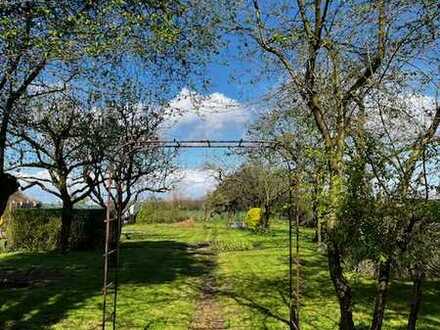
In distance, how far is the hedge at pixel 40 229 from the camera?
26.6m

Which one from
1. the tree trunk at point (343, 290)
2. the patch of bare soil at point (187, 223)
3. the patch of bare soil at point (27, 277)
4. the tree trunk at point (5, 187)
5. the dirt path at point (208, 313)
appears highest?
the tree trunk at point (5, 187)

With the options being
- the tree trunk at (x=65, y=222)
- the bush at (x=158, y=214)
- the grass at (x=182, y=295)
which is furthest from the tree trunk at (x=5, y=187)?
the bush at (x=158, y=214)

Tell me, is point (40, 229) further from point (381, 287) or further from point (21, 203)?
point (21, 203)

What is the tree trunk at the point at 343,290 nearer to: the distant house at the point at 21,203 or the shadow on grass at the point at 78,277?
the shadow on grass at the point at 78,277

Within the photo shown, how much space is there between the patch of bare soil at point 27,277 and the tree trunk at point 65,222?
6.09 metres

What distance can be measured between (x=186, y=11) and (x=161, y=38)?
2.82ft

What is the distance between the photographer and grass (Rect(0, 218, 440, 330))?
10.7 meters

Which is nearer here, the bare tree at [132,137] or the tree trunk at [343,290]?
the tree trunk at [343,290]

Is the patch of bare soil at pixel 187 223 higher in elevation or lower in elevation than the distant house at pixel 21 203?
lower

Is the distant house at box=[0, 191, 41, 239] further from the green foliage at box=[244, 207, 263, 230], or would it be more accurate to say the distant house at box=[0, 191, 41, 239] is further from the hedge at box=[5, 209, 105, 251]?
the green foliage at box=[244, 207, 263, 230]

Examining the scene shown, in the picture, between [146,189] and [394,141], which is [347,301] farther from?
[146,189]

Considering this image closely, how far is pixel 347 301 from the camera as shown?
8.24 metres

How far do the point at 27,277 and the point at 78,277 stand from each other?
1.52 metres

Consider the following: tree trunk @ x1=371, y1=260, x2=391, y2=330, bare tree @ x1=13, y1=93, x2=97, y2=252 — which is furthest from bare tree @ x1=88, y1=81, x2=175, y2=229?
tree trunk @ x1=371, y1=260, x2=391, y2=330
